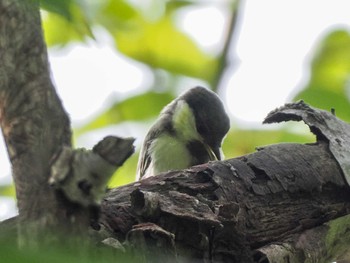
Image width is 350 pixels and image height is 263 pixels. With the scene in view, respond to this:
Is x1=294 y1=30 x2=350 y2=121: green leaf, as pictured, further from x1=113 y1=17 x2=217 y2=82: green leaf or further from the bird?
the bird

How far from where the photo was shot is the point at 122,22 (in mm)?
1556

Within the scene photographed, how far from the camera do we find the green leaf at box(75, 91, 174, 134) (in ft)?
5.35

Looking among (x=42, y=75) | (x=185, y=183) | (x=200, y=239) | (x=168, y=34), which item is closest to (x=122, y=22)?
(x=168, y=34)

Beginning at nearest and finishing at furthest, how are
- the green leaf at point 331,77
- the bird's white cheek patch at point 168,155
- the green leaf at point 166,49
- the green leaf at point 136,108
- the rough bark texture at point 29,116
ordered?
the rough bark texture at point 29,116 < the green leaf at point 331,77 < the green leaf at point 136,108 < the green leaf at point 166,49 < the bird's white cheek patch at point 168,155

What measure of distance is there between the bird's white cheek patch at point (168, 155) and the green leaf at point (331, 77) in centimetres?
81

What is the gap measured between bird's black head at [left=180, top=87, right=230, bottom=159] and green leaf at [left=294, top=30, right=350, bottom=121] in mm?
905

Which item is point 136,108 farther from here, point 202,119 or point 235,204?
point 202,119

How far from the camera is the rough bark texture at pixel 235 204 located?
1.13 m

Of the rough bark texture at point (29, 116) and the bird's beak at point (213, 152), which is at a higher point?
the rough bark texture at point (29, 116)

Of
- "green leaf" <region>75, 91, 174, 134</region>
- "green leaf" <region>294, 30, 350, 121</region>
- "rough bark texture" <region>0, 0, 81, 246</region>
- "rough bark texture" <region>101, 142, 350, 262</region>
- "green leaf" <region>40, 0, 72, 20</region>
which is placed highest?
"green leaf" <region>40, 0, 72, 20</region>

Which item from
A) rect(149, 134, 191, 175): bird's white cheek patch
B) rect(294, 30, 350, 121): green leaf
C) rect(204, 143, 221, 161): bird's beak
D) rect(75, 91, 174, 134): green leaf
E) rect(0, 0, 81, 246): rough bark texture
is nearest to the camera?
rect(0, 0, 81, 246): rough bark texture

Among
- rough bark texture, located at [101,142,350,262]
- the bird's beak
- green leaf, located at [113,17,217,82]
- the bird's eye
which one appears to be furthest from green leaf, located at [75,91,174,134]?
the bird's eye

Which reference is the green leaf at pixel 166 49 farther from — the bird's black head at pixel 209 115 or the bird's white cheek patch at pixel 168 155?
the bird's black head at pixel 209 115

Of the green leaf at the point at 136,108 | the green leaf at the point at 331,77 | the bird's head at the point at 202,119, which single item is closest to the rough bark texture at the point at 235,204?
the green leaf at the point at 331,77
